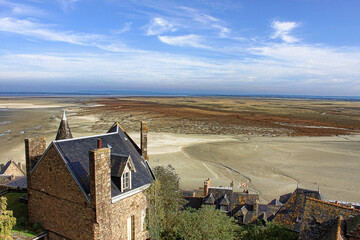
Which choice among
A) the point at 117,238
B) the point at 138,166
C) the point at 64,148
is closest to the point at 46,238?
the point at 117,238

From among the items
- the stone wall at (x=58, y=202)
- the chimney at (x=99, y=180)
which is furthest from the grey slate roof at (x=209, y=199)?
the chimney at (x=99, y=180)

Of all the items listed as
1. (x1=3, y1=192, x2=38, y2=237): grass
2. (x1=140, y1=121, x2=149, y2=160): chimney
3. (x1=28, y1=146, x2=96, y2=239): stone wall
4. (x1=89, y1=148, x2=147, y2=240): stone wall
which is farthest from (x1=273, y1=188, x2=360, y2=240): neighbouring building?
(x1=3, y1=192, x2=38, y2=237): grass

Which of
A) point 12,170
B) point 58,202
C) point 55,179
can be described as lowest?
point 12,170

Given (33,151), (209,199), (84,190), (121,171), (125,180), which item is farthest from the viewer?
(209,199)

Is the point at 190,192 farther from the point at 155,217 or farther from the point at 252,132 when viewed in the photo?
the point at 252,132

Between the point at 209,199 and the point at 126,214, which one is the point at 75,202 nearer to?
the point at 126,214

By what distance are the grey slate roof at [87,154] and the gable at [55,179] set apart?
33 cm

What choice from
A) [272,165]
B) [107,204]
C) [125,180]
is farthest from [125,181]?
[272,165]

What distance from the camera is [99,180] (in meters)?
11.4

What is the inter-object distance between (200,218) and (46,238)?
922 cm

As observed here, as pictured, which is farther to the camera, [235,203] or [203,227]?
[235,203]

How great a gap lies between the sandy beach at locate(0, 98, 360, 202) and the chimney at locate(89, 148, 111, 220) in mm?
20211

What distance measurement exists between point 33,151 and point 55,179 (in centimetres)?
275

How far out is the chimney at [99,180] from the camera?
11141 mm
